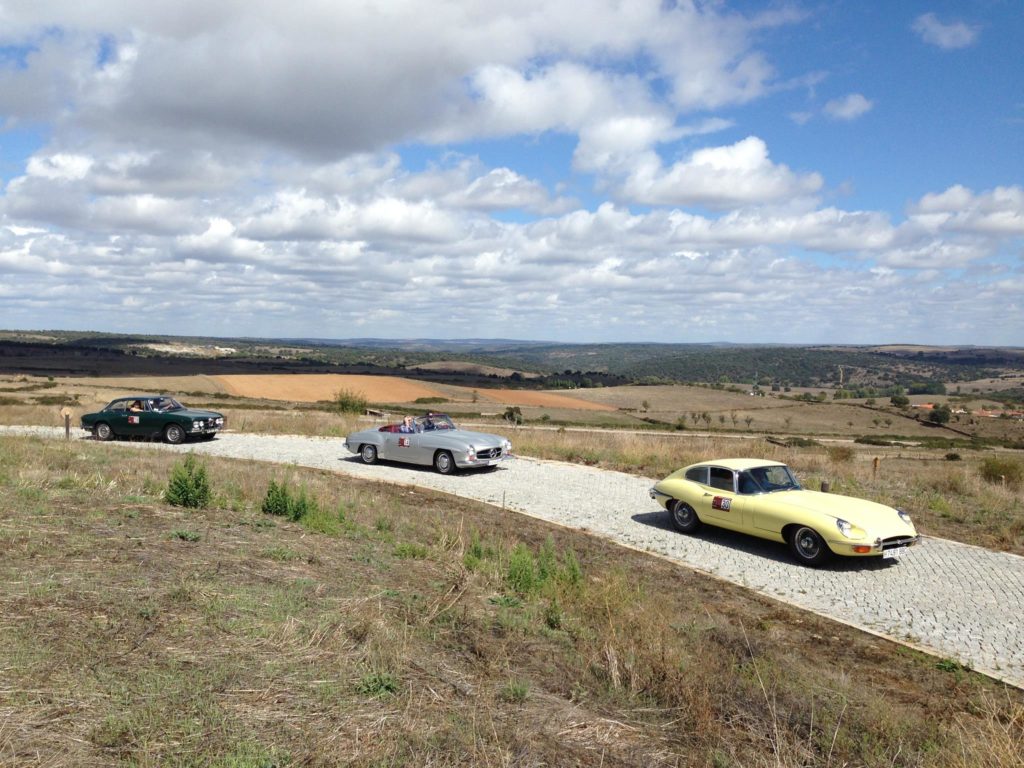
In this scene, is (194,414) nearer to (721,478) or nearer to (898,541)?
(721,478)

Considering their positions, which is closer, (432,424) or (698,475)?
(698,475)

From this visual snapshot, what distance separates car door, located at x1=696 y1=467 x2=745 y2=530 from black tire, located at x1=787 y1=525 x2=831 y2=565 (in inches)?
35.9

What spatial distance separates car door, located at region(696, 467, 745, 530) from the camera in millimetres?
11492

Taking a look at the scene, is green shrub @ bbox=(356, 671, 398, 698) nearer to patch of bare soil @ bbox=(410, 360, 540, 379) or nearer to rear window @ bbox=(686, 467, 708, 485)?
rear window @ bbox=(686, 467, 708, 485)

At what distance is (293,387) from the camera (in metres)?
70.1

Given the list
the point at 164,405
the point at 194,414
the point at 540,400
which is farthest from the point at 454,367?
the point at 194,414

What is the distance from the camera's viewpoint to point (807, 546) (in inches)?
413

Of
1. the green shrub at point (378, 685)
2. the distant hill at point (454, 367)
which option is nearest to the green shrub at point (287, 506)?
the green shrub at point (378, 685)

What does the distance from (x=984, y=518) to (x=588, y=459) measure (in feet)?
30.4

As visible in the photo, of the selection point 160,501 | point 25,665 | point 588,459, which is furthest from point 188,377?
point 25,665

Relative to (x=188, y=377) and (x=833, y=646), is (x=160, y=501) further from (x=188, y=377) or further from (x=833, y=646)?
(x=188, y=377)

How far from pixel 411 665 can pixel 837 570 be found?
7.35 m

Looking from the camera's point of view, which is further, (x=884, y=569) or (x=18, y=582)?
(x=884, y=569)

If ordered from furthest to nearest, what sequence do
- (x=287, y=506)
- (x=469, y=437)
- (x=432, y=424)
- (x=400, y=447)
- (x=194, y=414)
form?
(x=194, y=414) → (x=432, y=424) → (x=400, y=447) → (x=469, y=437) → (x=287, y=506)
